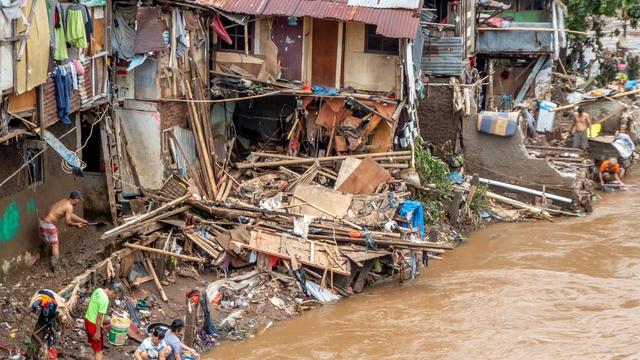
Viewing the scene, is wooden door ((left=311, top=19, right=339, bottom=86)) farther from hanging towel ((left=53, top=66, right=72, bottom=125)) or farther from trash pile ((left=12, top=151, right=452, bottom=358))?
hanging towel ((left=53, top=66, right=72, bottom=125))

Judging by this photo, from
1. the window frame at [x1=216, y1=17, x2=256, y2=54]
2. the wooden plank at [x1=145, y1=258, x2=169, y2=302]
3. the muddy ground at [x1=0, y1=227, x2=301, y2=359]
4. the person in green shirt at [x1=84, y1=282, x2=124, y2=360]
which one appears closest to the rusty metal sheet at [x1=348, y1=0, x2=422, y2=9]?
the window frame at [x1=216, y1=17, x2=256, y2=54]

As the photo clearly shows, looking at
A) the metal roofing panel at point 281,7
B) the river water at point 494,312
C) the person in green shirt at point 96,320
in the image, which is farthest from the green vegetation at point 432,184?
the person in green shirt at point 96,320

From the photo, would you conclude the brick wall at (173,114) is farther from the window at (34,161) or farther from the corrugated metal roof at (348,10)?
the window at (34,161)

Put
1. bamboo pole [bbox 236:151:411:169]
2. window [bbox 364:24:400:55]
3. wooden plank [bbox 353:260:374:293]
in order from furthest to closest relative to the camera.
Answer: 1. window [bbox 364:24:400:55]
2. bamboo pole [bbox 236:151:411:169]
3. wooden plank [bbox 353:260:374:293]

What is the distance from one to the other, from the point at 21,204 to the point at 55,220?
575 millimetres

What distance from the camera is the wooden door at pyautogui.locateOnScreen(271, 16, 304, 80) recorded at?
18.6m

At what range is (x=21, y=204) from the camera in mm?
14047

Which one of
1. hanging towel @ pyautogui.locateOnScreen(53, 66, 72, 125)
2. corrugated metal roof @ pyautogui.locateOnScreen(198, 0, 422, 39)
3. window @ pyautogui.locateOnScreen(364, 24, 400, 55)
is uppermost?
corrugated metal roof @ pyautogui.locateOnScreen(198, 0, 422, 39)

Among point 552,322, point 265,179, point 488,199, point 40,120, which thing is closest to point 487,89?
point 488,199

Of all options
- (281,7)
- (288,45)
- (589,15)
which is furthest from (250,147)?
(589,15)

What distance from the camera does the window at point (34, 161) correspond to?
13.7 m

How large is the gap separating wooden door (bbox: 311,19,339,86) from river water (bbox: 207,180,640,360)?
165 inches

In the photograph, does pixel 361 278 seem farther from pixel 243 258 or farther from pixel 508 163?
pixel 508 163

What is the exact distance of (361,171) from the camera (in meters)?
17.3
